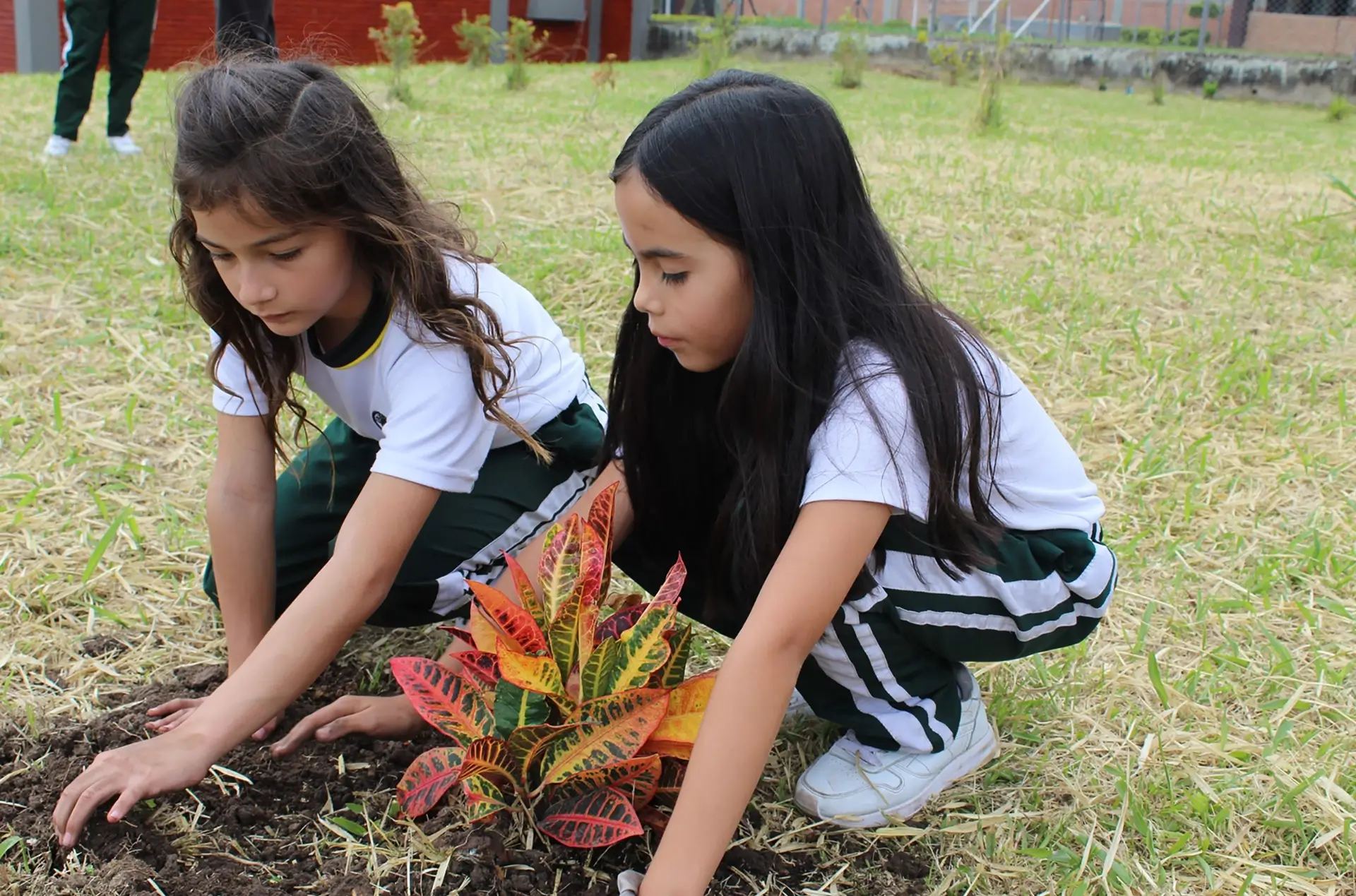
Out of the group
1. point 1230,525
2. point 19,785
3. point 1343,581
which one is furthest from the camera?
point 1230,525

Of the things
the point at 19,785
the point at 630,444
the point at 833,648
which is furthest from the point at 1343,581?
the point at 19,785

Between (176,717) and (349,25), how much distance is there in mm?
11401

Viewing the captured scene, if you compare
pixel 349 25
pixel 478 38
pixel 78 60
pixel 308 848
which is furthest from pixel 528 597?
pixel 349 25

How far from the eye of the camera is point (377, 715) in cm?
172

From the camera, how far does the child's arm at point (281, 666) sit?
1.43 meters

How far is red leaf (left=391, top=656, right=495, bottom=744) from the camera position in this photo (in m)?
1.48

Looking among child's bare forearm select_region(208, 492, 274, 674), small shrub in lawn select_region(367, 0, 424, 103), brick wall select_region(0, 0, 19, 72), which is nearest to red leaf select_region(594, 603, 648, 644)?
child's bare forearm select_region(208, 492, 274, 674)

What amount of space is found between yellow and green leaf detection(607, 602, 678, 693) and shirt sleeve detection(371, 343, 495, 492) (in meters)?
0.34

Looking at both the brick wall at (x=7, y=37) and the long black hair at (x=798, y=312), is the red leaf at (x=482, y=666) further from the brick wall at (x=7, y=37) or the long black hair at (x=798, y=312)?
the brick wall at (x=7, y=37)

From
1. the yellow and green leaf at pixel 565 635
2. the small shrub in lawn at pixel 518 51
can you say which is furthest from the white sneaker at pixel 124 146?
the yellow and green leaf at pixel 565 635

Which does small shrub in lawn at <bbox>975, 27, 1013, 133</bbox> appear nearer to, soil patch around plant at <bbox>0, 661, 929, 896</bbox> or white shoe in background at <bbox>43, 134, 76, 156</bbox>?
white shoe in background at <bbox>43, 134, 76, 156</bbox>

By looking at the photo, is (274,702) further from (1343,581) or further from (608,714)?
(1343,581)

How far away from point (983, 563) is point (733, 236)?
0.53 m

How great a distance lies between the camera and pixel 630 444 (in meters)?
1.70
